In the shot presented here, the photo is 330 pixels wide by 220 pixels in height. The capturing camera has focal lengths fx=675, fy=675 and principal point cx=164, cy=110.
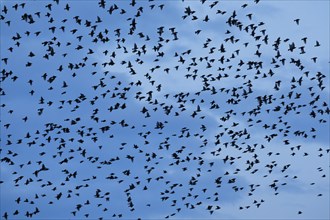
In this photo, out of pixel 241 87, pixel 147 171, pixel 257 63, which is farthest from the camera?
pixel 147 171

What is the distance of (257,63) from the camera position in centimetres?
5078

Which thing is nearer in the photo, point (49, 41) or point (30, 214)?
point (49, 41)

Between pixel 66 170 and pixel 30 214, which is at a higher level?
pixel 66 170

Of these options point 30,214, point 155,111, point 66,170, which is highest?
point 155,111

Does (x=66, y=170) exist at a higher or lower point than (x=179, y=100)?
lower

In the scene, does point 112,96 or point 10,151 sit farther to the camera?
point 10,151

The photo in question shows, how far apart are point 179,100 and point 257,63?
25.5 ft

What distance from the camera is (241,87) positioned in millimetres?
55000

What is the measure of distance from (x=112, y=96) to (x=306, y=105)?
52.2ft

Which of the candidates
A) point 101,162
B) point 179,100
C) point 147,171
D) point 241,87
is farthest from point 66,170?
point 241,87

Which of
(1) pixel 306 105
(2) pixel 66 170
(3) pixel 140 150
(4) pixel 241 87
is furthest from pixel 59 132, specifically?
(1) pixel 306 105

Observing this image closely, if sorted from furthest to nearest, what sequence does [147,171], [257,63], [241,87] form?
1. [147,171]
2. [241,87]
3. [257,63]

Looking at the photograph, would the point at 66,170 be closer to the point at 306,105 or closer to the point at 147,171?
the point at 147,171

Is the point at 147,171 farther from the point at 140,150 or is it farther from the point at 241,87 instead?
the point at 241,87
